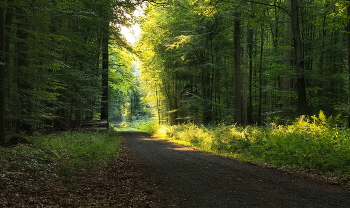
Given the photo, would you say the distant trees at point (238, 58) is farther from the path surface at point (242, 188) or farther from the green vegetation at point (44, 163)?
the green vegetation at point (44, 163)

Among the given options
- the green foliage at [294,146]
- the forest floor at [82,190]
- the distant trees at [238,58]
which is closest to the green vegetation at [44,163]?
the forest floor at [82,190]

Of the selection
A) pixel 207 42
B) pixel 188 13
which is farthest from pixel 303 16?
pixel 188 13

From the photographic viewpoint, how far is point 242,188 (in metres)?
5.32

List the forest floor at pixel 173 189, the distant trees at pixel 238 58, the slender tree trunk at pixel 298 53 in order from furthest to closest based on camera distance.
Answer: the distant trees at pixel 238 58
the slender tree trunk at pixel 298 53
the forest floor at pixel 173 189

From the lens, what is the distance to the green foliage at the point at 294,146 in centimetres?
666

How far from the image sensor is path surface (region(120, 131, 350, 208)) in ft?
14.5

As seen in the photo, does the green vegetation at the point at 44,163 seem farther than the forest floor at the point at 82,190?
Yes

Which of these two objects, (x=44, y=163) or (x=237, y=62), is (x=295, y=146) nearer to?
(x=44, y=163)

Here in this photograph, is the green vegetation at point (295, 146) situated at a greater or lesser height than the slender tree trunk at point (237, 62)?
lesser

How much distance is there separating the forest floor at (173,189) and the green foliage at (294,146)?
92 centimetres

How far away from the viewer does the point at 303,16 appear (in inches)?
696

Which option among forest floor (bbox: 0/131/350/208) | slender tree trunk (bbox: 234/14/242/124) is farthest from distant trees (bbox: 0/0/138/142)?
slender tree trunk (bbox: 234/14/242/124)

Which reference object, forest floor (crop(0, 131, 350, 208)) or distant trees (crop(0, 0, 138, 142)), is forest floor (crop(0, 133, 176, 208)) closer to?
forest floor (crop(0, 131, 350, 208))

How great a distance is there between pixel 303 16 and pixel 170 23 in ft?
34.2
